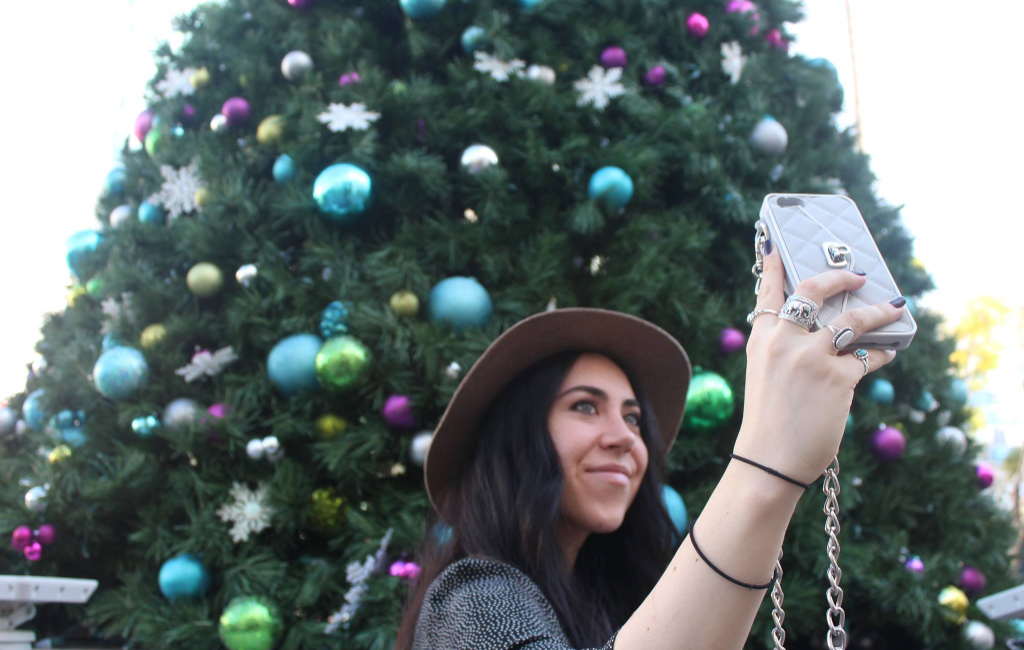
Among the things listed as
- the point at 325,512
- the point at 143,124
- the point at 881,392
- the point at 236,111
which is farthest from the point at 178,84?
the point at 881,392

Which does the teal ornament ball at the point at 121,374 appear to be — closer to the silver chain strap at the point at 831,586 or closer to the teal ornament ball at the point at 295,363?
the teal ornament ball at the point at 295,363

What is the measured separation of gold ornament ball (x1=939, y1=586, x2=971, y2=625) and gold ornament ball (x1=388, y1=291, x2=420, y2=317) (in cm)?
171

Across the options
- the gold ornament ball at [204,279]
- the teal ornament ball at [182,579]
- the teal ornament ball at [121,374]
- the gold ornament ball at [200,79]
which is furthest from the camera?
the gold ornament ball at [200,79]

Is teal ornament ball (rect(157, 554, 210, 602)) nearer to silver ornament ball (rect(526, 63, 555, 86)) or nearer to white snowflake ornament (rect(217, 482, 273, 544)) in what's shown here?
white snowflake ornament (rect(217, 482, 273, 544))

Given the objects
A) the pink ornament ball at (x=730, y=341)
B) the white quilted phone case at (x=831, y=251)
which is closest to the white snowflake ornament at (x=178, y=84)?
the pink ornament ball at (x=730, y=341)

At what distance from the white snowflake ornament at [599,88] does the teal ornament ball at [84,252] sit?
1.88m

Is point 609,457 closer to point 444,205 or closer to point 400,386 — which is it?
point 400,386

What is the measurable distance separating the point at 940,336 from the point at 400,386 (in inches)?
80.3

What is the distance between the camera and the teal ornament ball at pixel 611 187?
6.97 feet

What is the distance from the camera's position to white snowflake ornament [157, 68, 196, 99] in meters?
2.71

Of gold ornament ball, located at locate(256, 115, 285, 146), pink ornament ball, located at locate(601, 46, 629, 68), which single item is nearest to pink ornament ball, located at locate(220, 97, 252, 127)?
gold ornament ball, located at locate(256, 115, 285, 146)

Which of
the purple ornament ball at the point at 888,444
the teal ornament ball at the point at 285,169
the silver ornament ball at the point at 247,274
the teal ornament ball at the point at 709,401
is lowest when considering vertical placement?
the purple ornament ball at the point at 888,444

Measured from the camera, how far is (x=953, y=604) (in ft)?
6.84

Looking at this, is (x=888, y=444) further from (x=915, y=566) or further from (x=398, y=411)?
(x=398, y=411)
